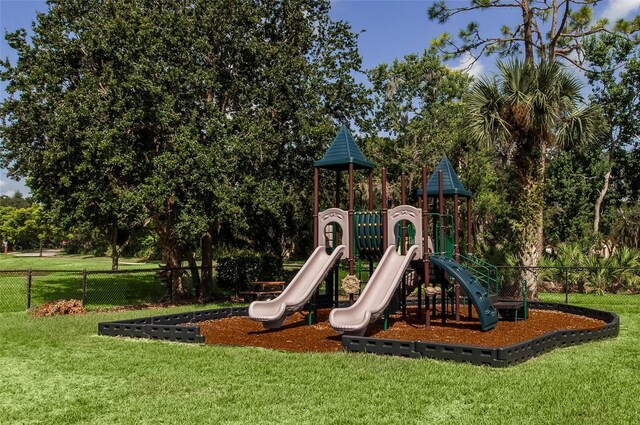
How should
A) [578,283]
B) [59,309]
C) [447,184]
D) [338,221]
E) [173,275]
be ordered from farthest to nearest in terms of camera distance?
[578,283] < [173,275] < [59,309] < [447,184] < [338,221]

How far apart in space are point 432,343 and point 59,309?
1162cm

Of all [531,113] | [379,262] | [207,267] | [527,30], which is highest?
[527,30]

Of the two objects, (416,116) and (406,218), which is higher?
(416,116)

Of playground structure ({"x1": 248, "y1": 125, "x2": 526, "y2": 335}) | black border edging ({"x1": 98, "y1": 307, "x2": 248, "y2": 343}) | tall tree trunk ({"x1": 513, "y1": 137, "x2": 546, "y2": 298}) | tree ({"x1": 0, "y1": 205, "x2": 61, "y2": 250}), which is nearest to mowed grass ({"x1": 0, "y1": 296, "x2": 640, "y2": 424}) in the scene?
black border edging ({"x1": 98, "y1": 307, "x2": 248, "y2": 343})

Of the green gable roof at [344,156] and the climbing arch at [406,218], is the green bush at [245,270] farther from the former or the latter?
the climbing arch at [406,218]

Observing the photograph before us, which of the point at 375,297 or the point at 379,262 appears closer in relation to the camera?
the point at 375,297

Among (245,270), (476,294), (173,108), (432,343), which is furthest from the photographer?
(245,270)

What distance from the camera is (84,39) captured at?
17.8 meters

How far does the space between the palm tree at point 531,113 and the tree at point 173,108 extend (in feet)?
15.6

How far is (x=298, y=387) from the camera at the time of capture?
7645mm

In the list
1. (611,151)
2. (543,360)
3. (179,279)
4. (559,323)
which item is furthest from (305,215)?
(611,151)

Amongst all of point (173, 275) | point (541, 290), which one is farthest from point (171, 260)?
point (541, 290)

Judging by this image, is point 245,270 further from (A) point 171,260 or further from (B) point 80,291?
(B) point 80,291

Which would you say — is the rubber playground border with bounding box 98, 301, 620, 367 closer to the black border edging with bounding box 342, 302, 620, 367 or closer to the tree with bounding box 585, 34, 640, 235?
the black border edging with bounding box 342, 302, 620, 367
